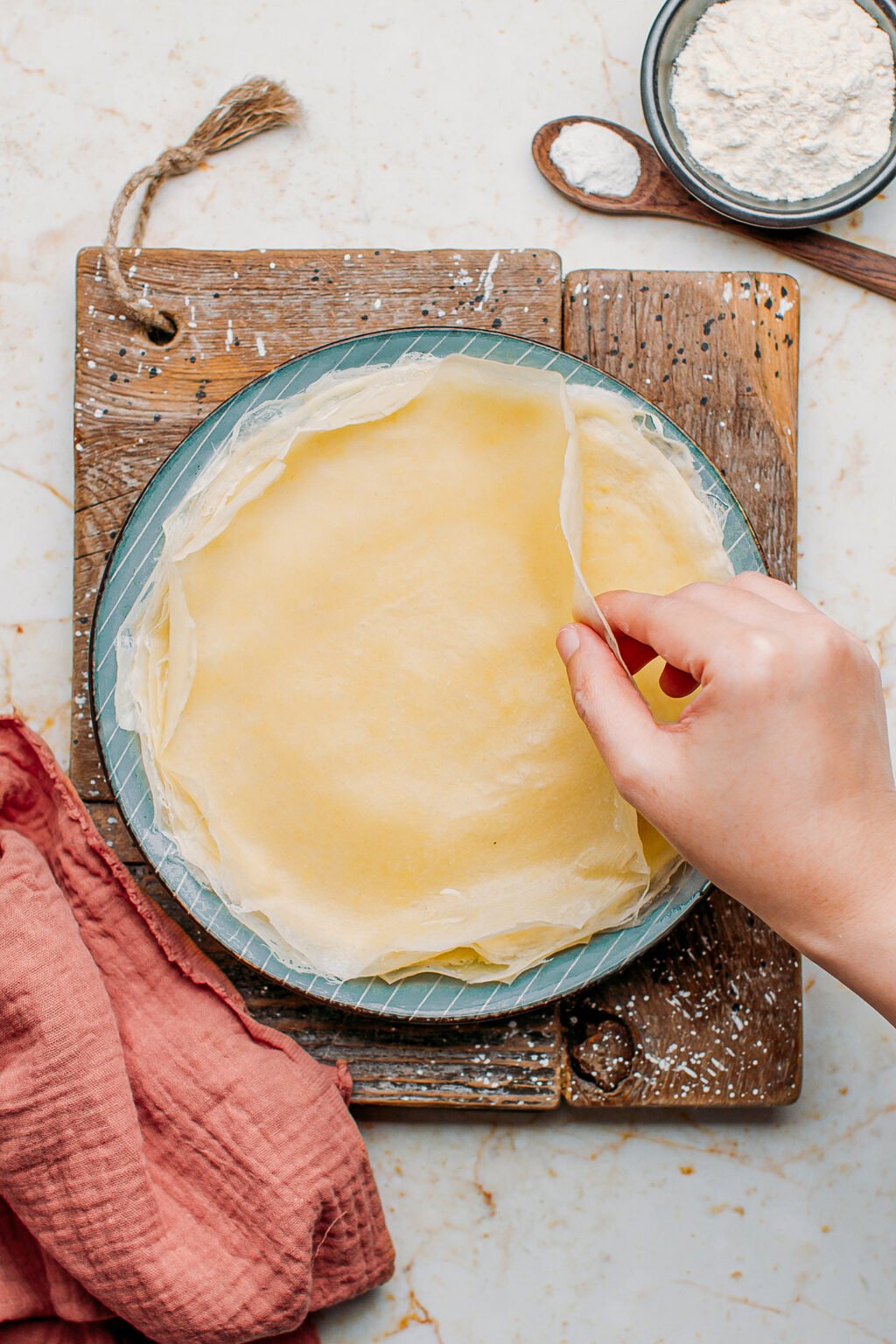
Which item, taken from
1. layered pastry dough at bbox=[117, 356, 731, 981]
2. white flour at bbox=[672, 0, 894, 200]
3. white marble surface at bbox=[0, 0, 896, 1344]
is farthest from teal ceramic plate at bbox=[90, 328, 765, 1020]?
white flour at bbox=[672, 0, 894, 200]

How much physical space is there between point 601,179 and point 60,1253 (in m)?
0.85

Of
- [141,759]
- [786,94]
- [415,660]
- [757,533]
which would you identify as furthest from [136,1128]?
[786,94]

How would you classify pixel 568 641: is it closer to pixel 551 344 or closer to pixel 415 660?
pixel 415 660

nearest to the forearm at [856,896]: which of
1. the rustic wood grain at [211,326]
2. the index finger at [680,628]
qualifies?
the index finger at [680,628]

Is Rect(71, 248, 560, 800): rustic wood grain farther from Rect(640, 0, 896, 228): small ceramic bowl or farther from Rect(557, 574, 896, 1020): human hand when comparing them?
Rect(557, 574, 896, 1020): human hand

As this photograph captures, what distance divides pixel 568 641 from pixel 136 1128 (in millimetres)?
420

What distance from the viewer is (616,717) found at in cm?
Result: 60

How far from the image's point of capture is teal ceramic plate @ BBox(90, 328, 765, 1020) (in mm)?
712

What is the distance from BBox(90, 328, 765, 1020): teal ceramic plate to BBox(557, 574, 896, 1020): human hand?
0.43ft

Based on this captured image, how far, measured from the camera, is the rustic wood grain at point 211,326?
0.78 m

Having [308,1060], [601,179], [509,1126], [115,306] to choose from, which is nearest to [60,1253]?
[308,1060]

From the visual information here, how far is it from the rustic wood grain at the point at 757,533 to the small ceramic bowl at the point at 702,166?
2.1 inches

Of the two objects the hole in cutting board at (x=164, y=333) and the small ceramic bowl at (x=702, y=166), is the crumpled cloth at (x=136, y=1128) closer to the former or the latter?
the hole in cutting board at (x=164, y=333)

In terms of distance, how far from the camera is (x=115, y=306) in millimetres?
783
